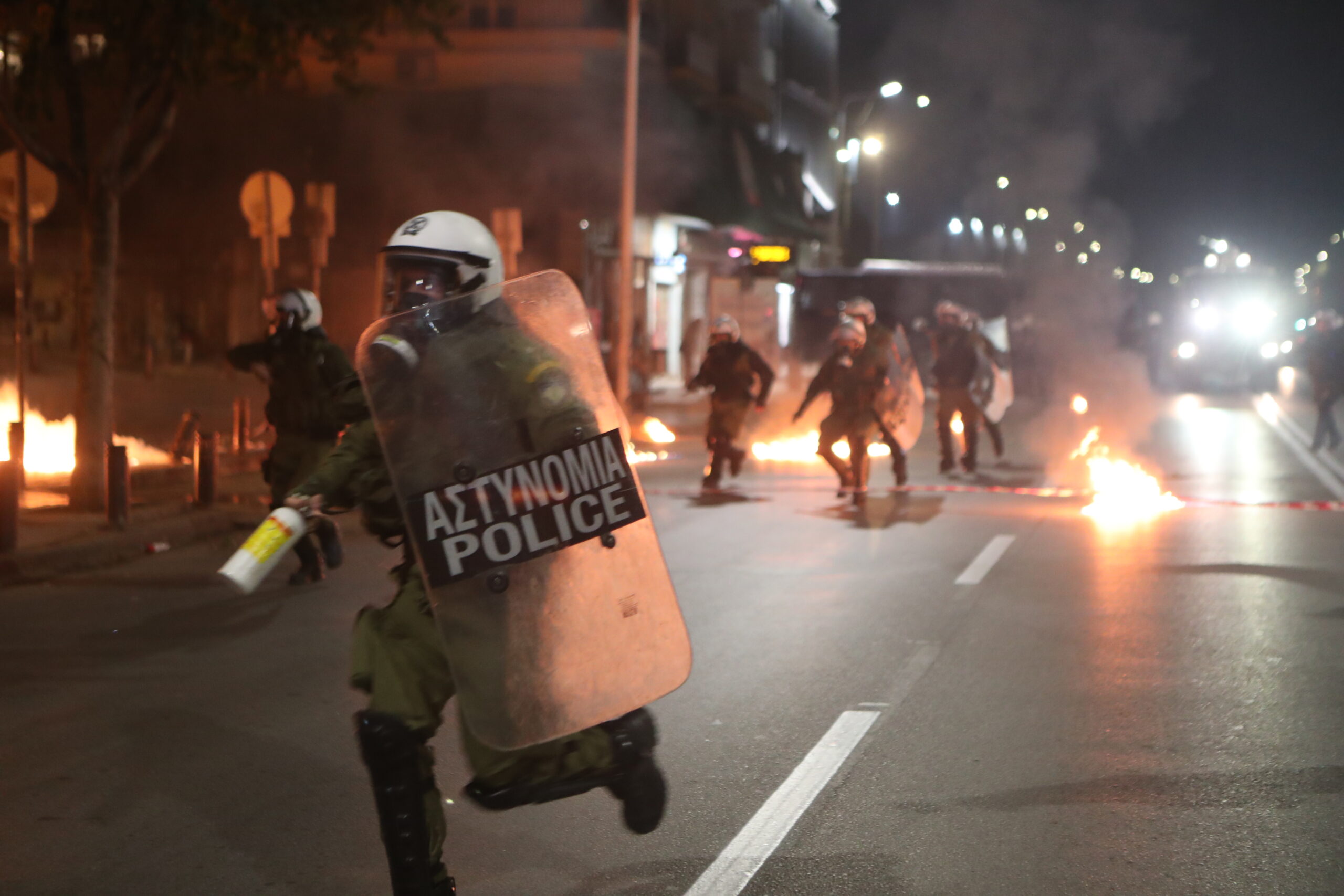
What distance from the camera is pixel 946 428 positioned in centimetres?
1587

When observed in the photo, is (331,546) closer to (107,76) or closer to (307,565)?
(307,565)

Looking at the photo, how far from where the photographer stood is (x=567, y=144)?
2803 centimetres

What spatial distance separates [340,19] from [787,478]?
250 inches

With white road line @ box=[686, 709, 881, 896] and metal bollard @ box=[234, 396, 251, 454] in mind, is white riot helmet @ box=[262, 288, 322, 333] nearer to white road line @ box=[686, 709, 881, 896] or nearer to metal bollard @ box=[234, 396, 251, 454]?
white road line @ box=[686, 709, 881, 896]

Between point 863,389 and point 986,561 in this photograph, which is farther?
point 863,389

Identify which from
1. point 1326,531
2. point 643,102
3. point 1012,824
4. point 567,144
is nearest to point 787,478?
point 1326,531

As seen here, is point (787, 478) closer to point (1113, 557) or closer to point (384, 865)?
point (1113, 557)

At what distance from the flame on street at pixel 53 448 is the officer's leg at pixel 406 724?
10.9 meters

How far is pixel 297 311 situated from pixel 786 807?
487 cm

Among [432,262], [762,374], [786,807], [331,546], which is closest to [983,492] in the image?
A: [762,374]

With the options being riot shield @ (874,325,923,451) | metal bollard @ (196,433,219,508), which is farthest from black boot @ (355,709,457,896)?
riot shield @ (874,325,923,451)

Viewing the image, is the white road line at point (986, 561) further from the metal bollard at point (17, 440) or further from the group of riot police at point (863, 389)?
the metal bollard at point (17, 440)

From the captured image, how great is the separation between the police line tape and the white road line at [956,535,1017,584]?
2193 millimetres

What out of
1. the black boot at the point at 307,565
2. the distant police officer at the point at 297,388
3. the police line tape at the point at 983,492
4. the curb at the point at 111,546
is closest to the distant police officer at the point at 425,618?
the distant police officer at the point at 297,388
